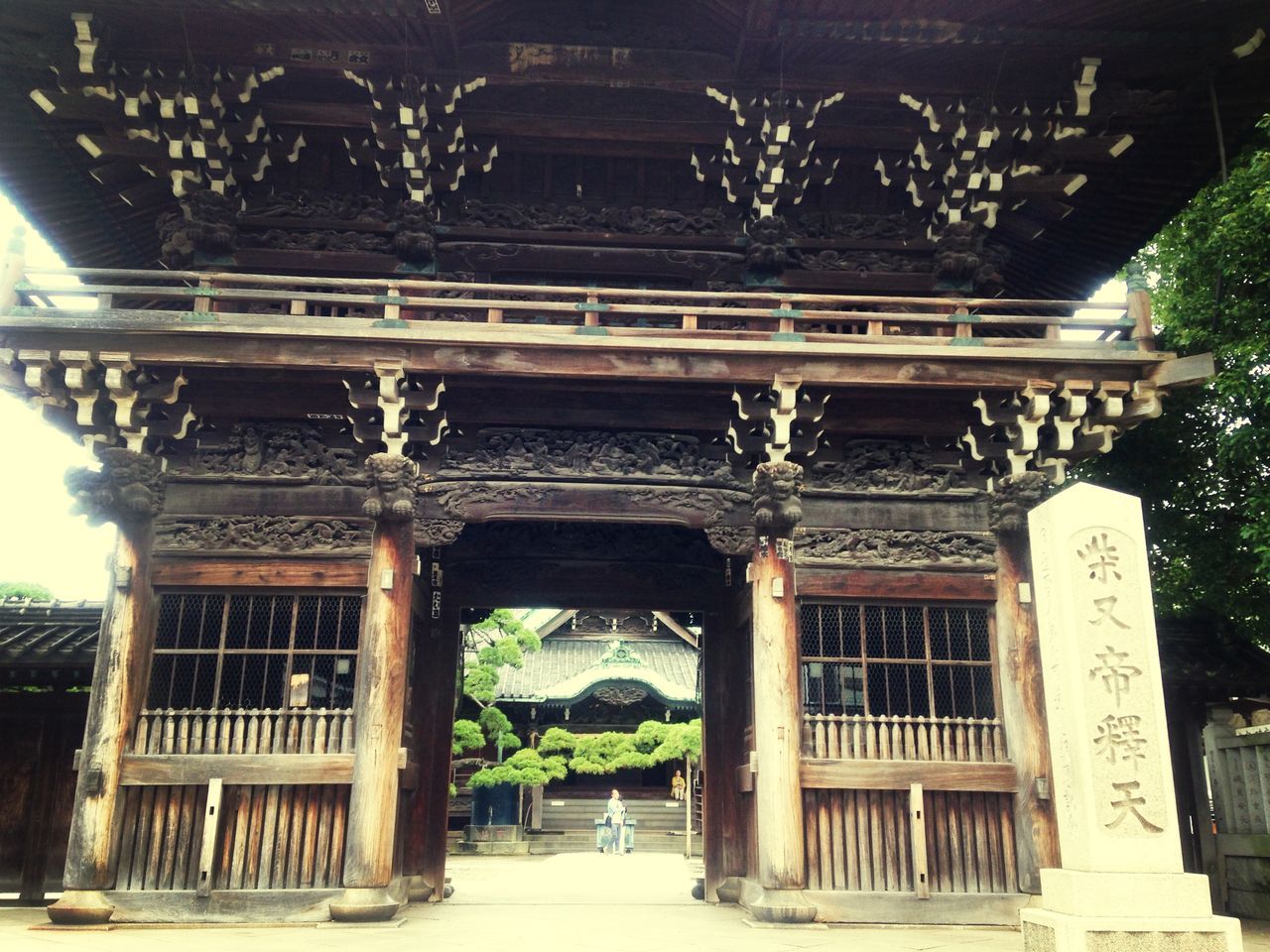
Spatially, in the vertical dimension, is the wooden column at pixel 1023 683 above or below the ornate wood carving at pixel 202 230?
below

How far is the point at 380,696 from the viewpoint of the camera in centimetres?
974

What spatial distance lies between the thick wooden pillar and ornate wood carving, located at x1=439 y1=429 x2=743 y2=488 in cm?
271

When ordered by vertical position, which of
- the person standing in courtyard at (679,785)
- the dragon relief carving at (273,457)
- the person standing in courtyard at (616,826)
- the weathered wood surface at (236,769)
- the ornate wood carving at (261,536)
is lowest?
the person standing in courtyard at (616,826)

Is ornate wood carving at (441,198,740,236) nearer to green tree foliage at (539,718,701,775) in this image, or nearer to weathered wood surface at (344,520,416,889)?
weathered wood surface at (344,520,416,889)

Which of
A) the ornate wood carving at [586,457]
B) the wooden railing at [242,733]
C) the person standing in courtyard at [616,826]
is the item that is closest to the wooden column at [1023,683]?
the ornate wood carving at [586,457]

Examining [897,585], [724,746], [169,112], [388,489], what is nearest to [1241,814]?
[897,585]

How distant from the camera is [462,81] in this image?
10.7 metres

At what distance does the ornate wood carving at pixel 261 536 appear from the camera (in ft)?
34.1

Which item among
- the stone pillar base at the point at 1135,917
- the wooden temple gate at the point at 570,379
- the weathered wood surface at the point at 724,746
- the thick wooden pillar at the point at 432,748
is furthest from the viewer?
the weathered wood surface at the point at 724,746

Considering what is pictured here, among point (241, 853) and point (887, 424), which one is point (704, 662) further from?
point (241, 853)

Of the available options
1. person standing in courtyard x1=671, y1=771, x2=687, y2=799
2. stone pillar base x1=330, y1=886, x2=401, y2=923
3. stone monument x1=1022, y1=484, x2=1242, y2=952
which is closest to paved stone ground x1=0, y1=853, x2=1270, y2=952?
stone pillar base x1=330, y1=886, x2=401, y2=923

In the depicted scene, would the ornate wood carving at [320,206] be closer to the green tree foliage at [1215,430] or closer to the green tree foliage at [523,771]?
the green tree foliage at [1215,430]

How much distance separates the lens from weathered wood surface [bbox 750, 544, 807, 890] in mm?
9602

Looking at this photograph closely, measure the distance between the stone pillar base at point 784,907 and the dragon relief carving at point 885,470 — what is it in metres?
4.11
